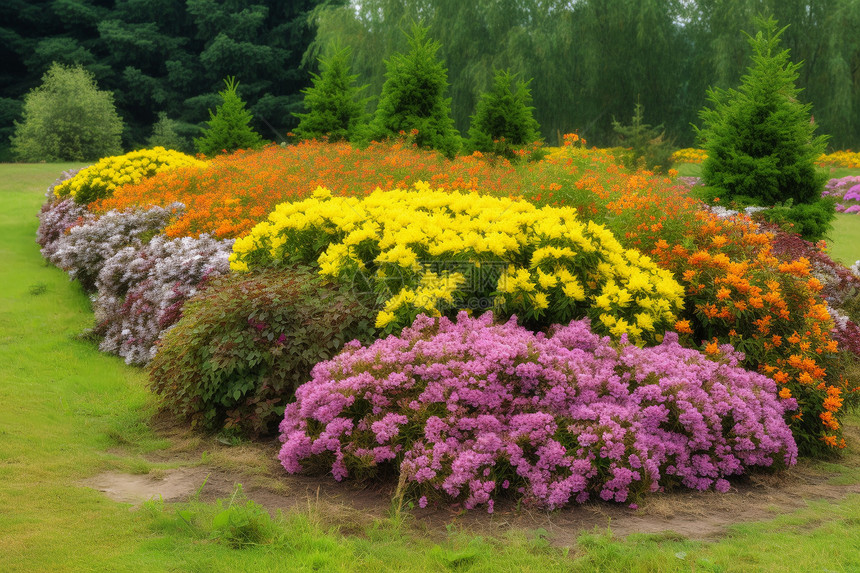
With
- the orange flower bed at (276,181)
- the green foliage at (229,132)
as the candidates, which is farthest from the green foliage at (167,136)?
the orange flower bed at (276,181)

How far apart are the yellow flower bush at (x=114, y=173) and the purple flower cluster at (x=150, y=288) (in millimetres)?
4907

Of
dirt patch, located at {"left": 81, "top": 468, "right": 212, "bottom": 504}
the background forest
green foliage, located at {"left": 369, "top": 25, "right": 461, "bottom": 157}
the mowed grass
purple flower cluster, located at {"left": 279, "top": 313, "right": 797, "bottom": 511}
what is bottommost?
dirt patch, located at {"left": 81, "top": 468, "right": 212, "bottom": 504}

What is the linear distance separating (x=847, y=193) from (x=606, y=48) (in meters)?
7.95

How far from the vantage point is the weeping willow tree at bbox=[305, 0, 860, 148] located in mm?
19281

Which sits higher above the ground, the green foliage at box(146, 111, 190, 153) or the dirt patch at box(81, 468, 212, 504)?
the green foliage at box(146, 111, 190, 153)

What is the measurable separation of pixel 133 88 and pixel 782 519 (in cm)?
3465

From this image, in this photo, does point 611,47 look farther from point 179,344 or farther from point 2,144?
point 2,144

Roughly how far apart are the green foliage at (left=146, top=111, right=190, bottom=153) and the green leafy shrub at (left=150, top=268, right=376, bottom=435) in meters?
27.2

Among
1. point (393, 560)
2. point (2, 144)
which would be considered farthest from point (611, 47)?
point (2, 144)

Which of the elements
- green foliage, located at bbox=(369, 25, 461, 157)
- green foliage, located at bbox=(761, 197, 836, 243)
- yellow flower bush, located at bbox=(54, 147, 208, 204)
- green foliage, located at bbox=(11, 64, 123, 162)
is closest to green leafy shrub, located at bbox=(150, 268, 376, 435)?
green foliage, located at bbox=(761, 197, 836, 243)

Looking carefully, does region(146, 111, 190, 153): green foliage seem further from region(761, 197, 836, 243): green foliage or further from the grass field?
region(761, 197, 836, 243): green foliage

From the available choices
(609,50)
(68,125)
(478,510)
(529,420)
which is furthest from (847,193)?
(68,125)

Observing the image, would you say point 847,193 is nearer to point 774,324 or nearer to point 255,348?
point 774,324

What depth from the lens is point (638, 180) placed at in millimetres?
7578
